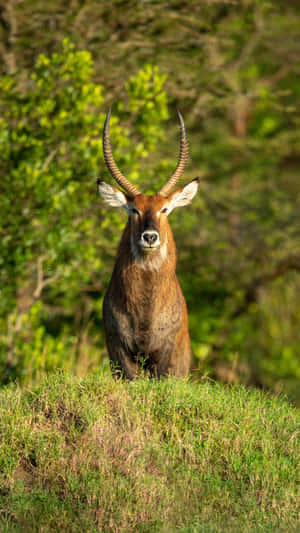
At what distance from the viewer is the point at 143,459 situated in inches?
215

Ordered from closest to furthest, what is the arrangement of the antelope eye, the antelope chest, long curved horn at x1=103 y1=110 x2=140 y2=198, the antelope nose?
1. the antelope nose
2. the antelope chest
3. the antelope eye
4. long curved horn at x1=103 y1=110 x2=140 y2=198

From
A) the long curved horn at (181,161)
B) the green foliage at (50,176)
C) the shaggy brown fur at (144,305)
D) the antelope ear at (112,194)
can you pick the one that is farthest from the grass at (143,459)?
the green foliage at (50,176)

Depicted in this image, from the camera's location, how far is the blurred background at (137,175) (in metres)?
9.85

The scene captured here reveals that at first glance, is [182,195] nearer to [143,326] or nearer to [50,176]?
[143,326]

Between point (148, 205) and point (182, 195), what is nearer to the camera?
point (148, 205)

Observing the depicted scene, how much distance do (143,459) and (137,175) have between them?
4.96 m

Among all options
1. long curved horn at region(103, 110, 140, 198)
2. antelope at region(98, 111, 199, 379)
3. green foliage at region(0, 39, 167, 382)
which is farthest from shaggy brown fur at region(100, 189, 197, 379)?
green foliage at region(0, 39, 167, 382)

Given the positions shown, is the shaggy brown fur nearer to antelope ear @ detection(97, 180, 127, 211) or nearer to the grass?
antelope ear @ detection(97, 180, 127, 211)

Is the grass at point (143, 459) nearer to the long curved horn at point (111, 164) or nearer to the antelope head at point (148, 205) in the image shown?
the antelope head at point (148, 205)

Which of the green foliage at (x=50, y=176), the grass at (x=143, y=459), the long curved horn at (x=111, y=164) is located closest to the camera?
the grass at (x=143, y=459)

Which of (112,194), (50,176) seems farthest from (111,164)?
(50,176)

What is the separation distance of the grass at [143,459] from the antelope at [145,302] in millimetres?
552

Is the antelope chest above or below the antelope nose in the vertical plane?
below

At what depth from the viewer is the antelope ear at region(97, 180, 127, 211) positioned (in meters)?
7.53
